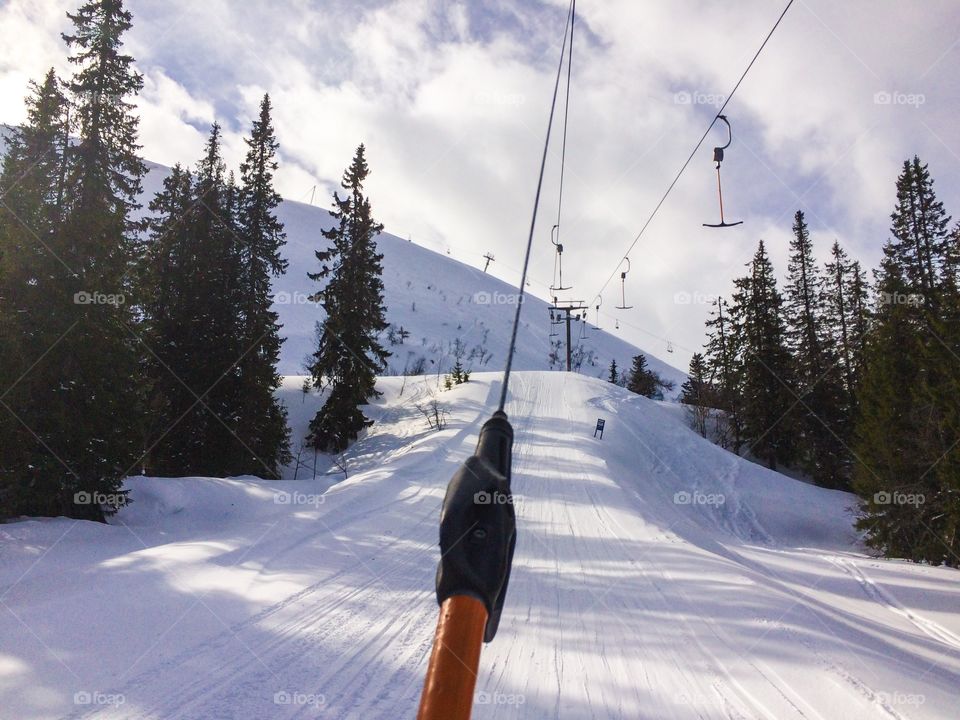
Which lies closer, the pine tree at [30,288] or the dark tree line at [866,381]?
the pine tree at [30,288]

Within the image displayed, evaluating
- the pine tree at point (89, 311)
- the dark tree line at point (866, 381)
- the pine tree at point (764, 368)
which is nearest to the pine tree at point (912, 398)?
the dark tree line at point (866, 381)

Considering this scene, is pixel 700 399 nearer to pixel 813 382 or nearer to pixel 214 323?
pixel 813 382

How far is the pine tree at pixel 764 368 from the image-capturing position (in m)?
36.6

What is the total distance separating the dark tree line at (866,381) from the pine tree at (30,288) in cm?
2676

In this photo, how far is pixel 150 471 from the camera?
864 inches

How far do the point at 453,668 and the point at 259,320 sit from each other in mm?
26821

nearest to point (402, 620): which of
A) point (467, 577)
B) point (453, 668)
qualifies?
point (467, 577)

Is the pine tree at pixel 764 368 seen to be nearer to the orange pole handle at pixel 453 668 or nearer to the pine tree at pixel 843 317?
the pine tree at pixel 843 317

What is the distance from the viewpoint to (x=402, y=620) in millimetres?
5848

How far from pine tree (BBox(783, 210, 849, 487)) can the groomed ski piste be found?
22.5 m

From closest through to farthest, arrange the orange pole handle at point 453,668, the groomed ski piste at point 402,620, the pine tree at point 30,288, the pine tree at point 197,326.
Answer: the orange pole handle at point 453,668 → the groomed ski piste at point 402,620 → the pine tree at point 30,288 → the pine tree at point 197,326

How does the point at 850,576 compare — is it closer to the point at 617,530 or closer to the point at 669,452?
the point at 617,530

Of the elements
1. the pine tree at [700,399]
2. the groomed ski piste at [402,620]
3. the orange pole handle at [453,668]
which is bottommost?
the groomed ski piste at [402,620]

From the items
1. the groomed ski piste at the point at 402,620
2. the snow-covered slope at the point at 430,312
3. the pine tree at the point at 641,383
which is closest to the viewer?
the groomed ski piste at the point at 402,620
